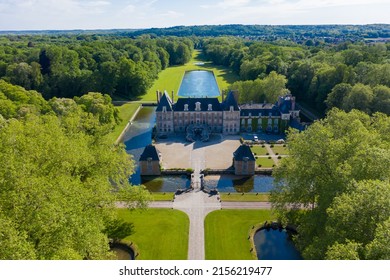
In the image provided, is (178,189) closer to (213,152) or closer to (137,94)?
(213,152)

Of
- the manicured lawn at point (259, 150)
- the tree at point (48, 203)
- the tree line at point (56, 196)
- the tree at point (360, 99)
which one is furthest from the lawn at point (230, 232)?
the tree at point (360, 99)

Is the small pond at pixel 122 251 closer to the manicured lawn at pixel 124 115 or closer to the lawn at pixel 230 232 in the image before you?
the lawn at pixel 230 232

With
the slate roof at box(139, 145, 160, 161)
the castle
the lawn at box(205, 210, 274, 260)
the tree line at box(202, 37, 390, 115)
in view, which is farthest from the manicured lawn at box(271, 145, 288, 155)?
the slate roof at box(139, 145, 160, 161)

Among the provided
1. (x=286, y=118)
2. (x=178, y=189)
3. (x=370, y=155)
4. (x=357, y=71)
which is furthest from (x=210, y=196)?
(x=357, y=71)

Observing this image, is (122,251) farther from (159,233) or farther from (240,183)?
(240,183)

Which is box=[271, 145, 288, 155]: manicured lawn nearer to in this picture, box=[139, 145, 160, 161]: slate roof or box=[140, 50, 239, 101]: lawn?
box=[139, 145, 160, 161]: slate roof

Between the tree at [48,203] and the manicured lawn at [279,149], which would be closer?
the tree at [48,203]

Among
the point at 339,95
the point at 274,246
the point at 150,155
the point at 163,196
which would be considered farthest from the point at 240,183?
the point at 339,95
